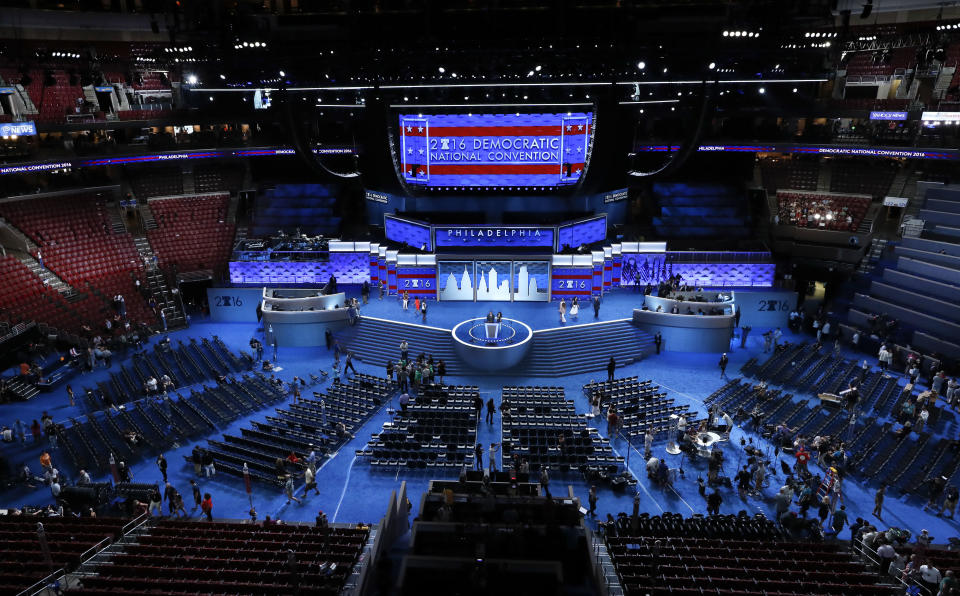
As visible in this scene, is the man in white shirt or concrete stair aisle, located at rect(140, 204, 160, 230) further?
concrete stair aisle, located at rect(140, 204, 160, 230)

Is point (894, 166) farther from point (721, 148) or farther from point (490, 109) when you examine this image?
point (490, 109)

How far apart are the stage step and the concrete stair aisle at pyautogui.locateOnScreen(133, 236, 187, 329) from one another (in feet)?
31.1

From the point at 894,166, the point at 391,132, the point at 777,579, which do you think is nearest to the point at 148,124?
the point at 391,132

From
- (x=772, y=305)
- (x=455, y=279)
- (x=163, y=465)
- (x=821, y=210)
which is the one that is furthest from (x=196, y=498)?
(x=821, y=210)

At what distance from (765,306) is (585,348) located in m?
10.3

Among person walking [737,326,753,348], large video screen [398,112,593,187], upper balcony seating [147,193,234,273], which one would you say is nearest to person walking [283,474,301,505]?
large video screen [398,112,593,187]

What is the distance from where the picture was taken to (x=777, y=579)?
13305 millimetres

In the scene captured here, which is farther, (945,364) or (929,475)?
(945,364)

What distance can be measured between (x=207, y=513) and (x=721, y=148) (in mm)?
35621

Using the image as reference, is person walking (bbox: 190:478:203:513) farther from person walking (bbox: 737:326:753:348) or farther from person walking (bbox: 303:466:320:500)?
person walking (bbox: 737:326:753:348)

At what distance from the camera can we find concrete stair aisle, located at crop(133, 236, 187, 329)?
32344 mm

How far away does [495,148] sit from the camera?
33000mm

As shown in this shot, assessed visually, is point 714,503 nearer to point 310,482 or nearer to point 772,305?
point 310,482

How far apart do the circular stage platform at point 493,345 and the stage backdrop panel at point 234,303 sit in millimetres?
11637
